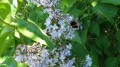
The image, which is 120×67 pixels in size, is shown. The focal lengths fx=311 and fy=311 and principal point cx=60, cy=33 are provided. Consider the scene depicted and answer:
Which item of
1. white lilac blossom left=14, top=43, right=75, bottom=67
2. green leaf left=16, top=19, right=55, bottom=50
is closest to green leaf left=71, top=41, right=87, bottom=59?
white lilac blossom left=14, top=43, right=75, bottom=67

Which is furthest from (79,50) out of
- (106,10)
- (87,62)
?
(106,10)

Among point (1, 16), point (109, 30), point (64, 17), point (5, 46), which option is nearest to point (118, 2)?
point (64, 17)

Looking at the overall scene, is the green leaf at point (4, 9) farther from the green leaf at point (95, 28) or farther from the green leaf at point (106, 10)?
the green leaf at point (95, 28)

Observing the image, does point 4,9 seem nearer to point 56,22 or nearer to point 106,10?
point 56,22

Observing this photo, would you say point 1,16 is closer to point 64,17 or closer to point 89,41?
point 64,17

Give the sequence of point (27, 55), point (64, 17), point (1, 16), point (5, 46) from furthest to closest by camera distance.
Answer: point (64, 17) < point (27, 55) < point (5, 46) < point (1, 16)

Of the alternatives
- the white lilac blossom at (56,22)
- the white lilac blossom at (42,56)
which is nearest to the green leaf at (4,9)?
the white lilac blossom at (42,56)
